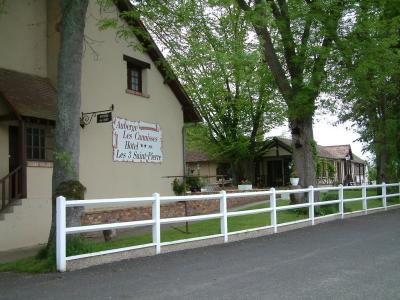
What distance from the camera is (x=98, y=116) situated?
15.6 meters

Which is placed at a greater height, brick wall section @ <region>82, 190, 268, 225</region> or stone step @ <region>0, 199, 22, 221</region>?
stone step @ <region>0, 199, 22, 221</region>

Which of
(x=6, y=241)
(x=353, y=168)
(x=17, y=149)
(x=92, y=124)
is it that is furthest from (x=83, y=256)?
(x=353, y=168)

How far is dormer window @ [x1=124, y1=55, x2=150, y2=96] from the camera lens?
61.7 feet

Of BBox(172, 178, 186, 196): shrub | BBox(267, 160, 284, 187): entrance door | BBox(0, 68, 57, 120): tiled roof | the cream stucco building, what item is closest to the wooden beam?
the cream stucco building

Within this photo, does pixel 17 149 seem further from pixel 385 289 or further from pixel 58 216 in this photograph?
pixel 385 289

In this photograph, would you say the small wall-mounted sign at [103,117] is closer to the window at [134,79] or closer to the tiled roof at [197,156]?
the window at [134,79]

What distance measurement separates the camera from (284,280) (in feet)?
25.9

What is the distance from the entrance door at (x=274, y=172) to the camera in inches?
1633

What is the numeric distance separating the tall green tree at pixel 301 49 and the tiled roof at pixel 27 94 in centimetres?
684

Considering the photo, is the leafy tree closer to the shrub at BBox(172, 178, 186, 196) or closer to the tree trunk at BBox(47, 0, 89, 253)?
the shrub at BBox(172, 178, 186, 196)

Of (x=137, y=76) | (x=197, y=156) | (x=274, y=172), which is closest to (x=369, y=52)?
(x=137, y=76)

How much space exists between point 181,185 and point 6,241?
8456mm

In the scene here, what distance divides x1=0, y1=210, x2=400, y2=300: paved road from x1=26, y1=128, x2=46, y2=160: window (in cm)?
598

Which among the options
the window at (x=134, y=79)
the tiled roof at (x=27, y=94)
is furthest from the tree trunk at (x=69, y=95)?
the window at (x=134, y=79)
